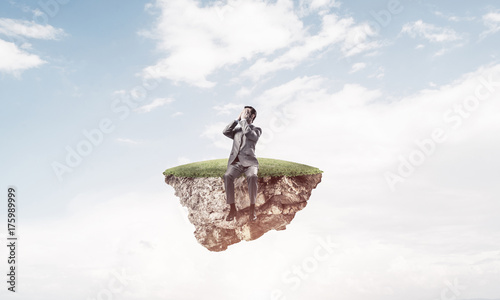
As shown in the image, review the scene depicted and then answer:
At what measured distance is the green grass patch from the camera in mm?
11758

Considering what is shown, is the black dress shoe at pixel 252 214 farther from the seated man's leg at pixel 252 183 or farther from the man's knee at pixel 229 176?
the man's knee at pixel 229 176

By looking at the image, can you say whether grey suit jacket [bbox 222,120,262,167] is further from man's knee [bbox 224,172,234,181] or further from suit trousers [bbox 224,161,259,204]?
man's knee [bbox 224,172,234,181]

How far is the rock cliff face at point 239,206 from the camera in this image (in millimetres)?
11469

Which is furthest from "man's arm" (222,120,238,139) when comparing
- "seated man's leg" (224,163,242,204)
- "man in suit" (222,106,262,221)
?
"seated man's leg" (224,163,242,204)

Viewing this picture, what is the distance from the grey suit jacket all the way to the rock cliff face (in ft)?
1.79

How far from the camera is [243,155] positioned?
11172 mm

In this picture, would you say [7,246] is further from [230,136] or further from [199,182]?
[230,136]

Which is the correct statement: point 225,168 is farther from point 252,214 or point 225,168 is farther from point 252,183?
point 252,214

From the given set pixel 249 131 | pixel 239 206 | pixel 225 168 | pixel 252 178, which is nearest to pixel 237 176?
pixel 252 178

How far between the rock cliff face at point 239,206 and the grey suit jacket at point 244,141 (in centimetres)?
55

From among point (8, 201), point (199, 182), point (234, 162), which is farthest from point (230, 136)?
point (8, 201)

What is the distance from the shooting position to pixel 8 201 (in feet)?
36.5

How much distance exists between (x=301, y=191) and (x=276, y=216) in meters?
0.98

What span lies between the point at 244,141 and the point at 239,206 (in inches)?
66.7
